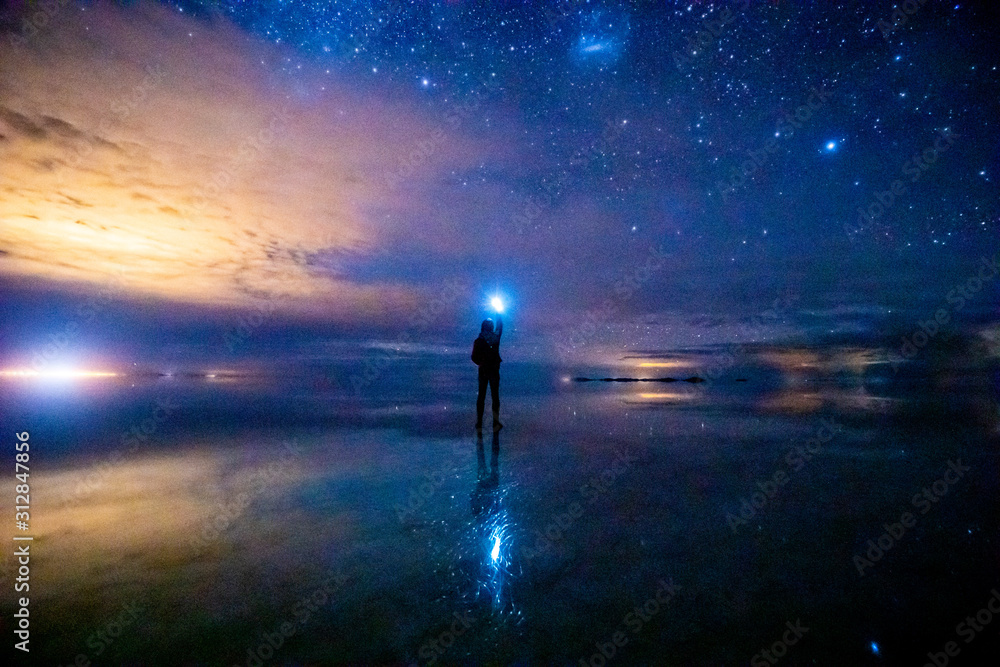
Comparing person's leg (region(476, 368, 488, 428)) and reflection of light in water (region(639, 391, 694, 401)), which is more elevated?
person's leg (region(476, 368, 488, 428))

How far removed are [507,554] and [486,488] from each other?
1703 mm

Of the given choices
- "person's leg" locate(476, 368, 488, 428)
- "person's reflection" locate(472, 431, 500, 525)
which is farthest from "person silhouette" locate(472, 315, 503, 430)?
"person's reflection" locate(472, 431, 500, 525)

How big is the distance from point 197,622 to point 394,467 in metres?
3.46

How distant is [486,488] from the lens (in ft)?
15.8

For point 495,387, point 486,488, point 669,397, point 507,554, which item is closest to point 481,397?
point 495,387

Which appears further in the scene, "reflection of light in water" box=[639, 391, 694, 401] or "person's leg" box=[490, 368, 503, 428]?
"reflection of light in water" box=[639, 391, 694, 401]

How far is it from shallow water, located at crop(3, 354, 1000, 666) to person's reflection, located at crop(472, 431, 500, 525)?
4cm

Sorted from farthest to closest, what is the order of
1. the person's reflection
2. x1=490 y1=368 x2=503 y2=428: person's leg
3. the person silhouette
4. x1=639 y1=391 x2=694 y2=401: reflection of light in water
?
x1=639 y1=391 x2=694 y2=401: reflection of light in water → x1=490 y1=368 x2=503 y2=428: person's leg → the person silhouette → the person's reflection

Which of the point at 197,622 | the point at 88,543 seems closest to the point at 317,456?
the point at 88,543

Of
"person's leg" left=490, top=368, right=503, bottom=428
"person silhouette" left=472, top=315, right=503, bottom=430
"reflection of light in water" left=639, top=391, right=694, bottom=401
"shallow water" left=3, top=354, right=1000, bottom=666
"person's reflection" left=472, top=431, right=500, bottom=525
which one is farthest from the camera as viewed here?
"reflection of light in water" left=639, top=391, right=694, bottom=401

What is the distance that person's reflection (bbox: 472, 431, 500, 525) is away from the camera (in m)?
4.06

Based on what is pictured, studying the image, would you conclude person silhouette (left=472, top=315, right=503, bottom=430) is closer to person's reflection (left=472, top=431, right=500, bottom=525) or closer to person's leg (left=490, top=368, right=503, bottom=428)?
person's leg (left=490, top=368, right=503, bottom=428)

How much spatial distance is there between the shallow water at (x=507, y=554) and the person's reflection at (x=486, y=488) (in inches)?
1.4

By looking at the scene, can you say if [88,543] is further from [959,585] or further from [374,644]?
[959,585]
